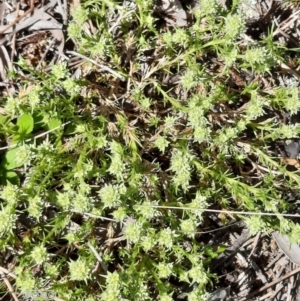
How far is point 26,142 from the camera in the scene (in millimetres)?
2611

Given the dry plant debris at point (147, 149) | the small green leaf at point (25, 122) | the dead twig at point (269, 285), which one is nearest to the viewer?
the dry plant debris at point (147, 149)

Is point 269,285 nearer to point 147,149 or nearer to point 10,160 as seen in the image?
point 147,149

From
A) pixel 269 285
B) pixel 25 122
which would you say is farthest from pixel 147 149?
pixel 269 285

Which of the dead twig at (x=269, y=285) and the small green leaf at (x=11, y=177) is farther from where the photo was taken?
the dead twig at (x=269, y=285)

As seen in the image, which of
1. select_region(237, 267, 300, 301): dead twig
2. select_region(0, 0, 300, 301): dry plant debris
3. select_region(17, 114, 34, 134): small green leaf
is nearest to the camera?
select_region(0, 0, 300, 301): dry plant debris

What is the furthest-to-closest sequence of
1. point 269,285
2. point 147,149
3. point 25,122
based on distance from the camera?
point 269,285 → point 147,149 → point 25,122

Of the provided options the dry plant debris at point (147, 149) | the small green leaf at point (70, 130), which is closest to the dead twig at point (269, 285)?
the dry plant debris at point (147, 149)

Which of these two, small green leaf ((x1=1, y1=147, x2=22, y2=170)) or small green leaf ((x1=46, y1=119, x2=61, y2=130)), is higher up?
small green leaf ((x1=46, y1=119, x2=61, y2=130))

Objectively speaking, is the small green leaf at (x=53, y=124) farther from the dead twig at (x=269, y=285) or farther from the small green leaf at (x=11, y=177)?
the dead twig at (x=269, y=285)

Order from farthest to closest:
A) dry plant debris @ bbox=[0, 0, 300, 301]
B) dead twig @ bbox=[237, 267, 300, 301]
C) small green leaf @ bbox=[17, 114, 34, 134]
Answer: dead twig @ bbox=[237, 267, 300, 301] < small green leaf @ bbox=[17, 114, 34, 134] < dry plant debris @ bbox=[0, 0, 300, 301]

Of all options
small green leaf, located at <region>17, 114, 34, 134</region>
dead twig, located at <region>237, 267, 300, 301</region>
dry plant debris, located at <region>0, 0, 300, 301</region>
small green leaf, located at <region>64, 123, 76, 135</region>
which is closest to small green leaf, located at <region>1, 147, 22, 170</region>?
dry plant debris, located at <region>0, 0, 300, 301</region>

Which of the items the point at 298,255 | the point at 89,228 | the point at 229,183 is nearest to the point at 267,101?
the point at 229,183

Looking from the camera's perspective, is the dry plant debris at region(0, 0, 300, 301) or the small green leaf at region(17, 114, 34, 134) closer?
the dry plant debris at region(0, 0, 300, 301)

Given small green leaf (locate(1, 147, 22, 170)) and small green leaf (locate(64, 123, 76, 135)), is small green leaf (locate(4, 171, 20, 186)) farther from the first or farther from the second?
small green leaf (locate(64, 123, 76, 135))
